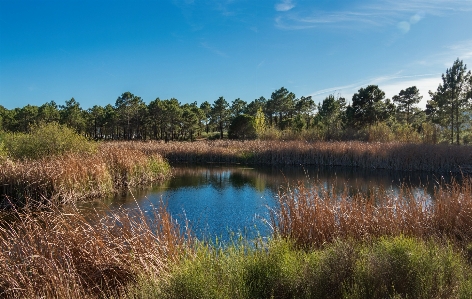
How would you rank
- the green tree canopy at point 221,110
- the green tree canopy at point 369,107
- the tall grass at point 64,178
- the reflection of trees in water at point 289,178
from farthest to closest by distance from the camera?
1. the green tree canopy at point 221,110
2. the green tree canopy at point 369,107
3. the reflection of trees in water at point 289,178
4. the tall grass at point 64,178

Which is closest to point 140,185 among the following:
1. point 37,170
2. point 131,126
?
point 37,170

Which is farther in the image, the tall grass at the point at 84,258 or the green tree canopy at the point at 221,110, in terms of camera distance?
the green tree canopy at the point at 221,110

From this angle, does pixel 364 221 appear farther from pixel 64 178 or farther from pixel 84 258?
pixel 64 178

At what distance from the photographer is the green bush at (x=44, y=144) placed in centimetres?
1598

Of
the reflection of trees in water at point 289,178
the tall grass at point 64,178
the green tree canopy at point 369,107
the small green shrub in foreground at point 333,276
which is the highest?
the green tree canopy at point 369,107

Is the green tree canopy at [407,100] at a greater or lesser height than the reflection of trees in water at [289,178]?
greater

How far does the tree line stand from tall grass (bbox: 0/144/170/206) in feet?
31.7

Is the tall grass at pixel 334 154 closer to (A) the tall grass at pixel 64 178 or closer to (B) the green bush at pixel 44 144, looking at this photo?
(B) the green bush at pixel 44 144

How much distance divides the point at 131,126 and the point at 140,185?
125 feet

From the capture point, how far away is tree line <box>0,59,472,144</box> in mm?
30141

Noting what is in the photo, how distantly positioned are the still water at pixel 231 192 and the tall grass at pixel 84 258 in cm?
89

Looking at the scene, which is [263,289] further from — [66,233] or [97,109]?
[97,109]

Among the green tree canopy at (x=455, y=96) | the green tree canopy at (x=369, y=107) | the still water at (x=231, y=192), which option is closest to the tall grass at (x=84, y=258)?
the still water at (x=231, y=192)

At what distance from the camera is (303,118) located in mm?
47938
